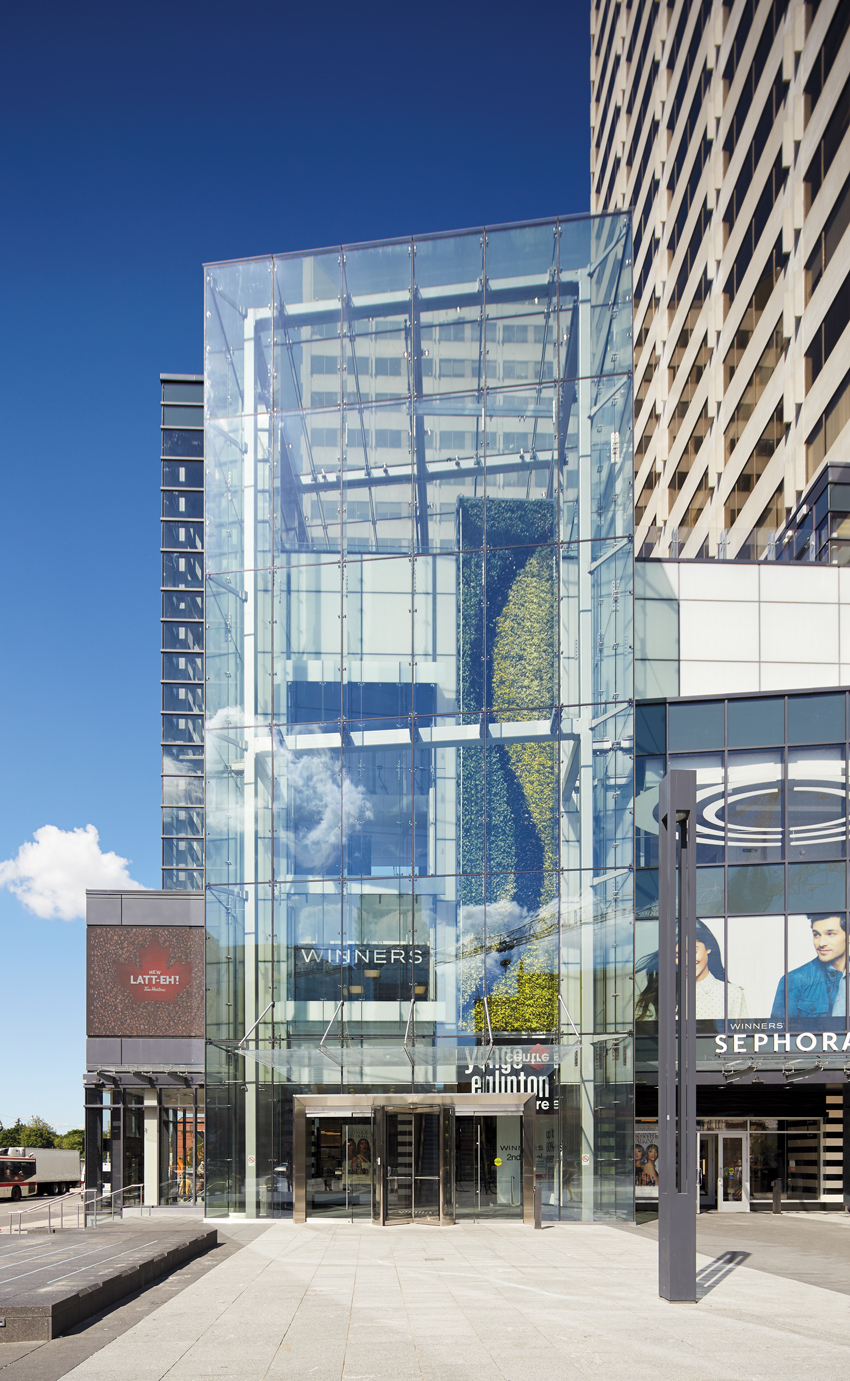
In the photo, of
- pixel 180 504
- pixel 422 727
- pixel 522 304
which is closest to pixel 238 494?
pixel 422 727

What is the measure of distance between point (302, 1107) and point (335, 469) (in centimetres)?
1458

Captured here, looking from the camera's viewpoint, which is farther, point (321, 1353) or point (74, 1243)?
point (74, 1243)

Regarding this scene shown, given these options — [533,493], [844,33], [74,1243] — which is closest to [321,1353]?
[74,1243]

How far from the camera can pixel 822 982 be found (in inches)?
1095

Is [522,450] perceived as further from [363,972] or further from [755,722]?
[363,972]

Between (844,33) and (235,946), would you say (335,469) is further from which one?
(844,33)

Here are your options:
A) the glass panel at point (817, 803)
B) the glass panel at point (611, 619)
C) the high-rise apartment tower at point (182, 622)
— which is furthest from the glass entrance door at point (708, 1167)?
the high-rise apartment tower at point (182, 622)

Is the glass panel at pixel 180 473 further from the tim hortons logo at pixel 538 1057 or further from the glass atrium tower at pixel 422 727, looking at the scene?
the tim hortons logo at pixel 538 1057

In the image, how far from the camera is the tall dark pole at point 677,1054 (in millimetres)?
14852

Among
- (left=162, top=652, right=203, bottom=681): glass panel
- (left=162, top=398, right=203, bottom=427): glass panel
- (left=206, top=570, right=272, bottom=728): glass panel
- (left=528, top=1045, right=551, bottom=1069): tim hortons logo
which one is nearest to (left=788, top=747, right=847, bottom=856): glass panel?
(left=528, top=1045, right=551, bottom=1069): tim hortons logo

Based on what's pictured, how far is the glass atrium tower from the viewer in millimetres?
26578

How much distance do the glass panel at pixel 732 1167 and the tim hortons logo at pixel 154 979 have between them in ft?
46.9

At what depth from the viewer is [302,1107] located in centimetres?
2659

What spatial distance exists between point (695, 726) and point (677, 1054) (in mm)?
14717
